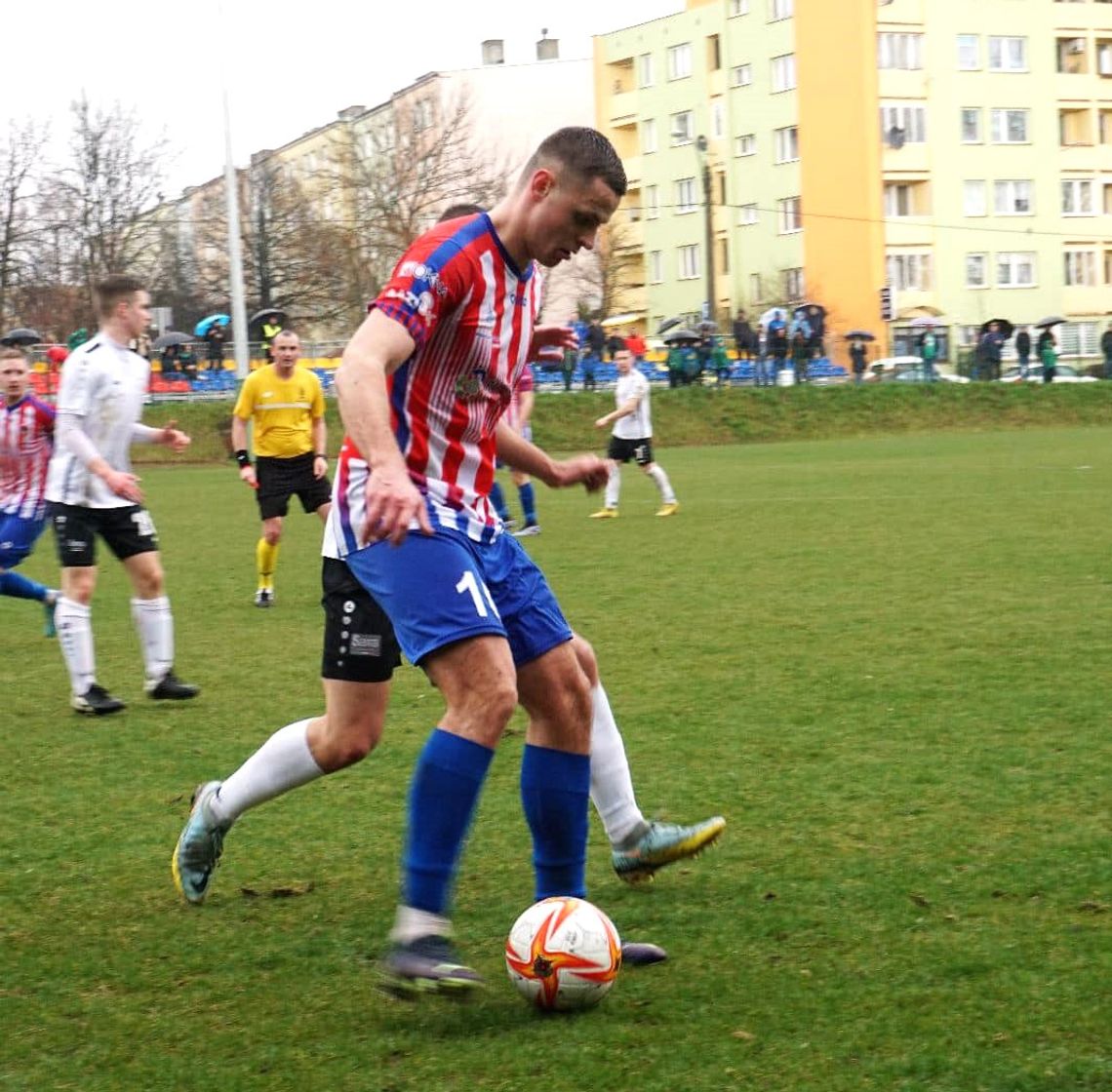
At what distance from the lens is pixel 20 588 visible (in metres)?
10.8

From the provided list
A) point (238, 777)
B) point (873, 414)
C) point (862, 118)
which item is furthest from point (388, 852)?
point (862, 118)

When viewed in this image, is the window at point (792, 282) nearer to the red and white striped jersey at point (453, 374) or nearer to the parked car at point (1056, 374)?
the parked car at point (1056, 374)

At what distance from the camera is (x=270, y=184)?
62.3 meters

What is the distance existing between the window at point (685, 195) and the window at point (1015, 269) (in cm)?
1342

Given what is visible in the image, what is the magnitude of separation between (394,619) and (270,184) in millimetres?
60675

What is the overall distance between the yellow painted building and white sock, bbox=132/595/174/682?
5736 cm

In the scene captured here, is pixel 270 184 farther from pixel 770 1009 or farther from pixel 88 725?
pixel 770 1009

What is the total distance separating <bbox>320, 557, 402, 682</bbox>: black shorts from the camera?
169 inches

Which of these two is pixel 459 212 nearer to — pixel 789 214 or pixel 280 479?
pixel 280 479

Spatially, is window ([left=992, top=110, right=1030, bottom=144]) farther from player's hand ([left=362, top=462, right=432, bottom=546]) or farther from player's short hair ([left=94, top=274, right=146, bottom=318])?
player's hand ([left=362, top=462, right=432, bottom=546])

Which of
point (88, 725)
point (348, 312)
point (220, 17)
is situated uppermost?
point (220, 17)

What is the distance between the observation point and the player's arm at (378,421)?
11.8 feet

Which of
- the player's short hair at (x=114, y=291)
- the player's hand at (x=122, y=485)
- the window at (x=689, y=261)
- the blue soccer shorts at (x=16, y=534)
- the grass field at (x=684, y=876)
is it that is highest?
the window at (x=689, y=261)

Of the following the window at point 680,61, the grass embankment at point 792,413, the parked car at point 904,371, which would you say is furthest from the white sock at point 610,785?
the window at point 680,61
